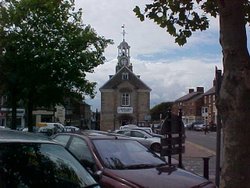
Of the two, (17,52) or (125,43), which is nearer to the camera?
(17,52)

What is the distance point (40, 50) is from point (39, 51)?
3.4 inches

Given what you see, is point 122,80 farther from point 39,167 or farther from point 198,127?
point 39,167

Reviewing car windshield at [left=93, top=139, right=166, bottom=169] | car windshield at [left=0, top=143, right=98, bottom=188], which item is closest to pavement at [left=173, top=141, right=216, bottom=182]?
car windshield at [left=93, top=139, right=166, bottom=169]

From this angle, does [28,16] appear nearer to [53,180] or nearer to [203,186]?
[203,186]

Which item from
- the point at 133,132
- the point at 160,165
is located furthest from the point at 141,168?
the point at 133,132

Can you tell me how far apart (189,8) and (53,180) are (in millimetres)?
4137

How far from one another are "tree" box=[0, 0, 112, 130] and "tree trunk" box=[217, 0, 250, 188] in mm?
22780

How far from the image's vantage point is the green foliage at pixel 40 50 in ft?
92.1

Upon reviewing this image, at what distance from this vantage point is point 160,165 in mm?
8945

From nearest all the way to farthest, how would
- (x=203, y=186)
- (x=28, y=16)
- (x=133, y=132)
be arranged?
(x=203, y=186)
(x=28, y=16)
(x=133, y=132)

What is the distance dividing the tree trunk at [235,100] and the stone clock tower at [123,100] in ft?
298

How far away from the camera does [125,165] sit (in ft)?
28.1

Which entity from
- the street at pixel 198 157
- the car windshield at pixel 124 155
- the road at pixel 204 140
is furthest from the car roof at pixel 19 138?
the road at pixel 204 140

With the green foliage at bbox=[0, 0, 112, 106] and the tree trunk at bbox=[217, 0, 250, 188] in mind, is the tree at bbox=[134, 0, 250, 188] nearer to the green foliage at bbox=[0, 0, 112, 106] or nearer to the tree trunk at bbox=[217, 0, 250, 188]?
the tree trunk at bbox=[217, 0, 250, 188]
